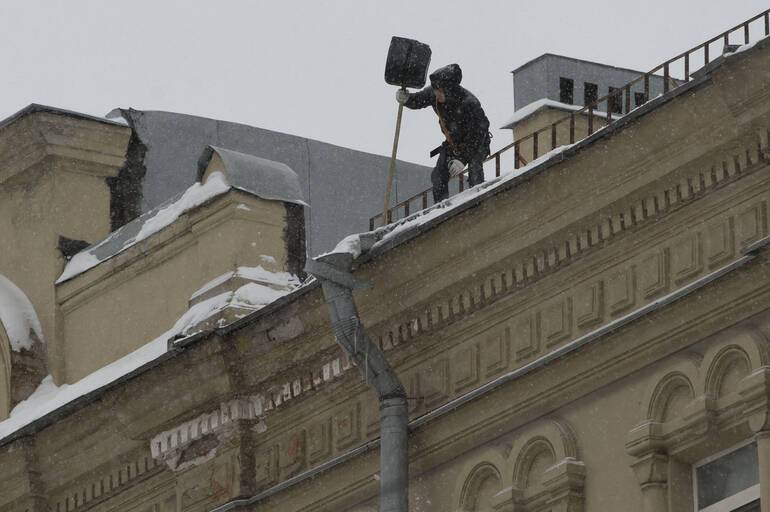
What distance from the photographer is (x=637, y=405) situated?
15.0 m

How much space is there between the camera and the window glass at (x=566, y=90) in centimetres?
2142

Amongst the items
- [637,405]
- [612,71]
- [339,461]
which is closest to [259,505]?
[339,461]

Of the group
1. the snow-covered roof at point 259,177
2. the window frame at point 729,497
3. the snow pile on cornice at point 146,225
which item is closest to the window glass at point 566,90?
the snow-covered roof at point 259,177

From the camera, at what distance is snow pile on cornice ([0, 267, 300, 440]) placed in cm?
1802

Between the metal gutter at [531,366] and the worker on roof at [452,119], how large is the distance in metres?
1.55

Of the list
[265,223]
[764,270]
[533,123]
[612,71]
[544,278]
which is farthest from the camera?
[612,71]

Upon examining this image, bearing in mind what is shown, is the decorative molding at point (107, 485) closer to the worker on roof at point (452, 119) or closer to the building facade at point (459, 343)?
the building facade at point (459, 343)

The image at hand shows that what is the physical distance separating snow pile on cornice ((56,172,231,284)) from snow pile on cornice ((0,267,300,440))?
0.65 m

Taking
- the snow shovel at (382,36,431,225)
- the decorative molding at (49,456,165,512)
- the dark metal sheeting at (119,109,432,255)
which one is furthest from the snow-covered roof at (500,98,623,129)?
the decorative molding at (49,456,165,512)

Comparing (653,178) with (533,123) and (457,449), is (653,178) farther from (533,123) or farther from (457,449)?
(533,123)

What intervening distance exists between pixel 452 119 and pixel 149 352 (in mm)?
2719

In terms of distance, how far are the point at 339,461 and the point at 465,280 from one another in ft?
4.64

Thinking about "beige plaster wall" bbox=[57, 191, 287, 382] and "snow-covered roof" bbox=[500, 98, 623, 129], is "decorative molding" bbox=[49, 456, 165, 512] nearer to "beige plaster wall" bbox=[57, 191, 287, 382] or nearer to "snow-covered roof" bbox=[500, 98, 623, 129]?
"beige plaster wall" bbox=[57, 191, 287, 382]

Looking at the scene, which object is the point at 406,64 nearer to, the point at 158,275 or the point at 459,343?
the point at 459,343
